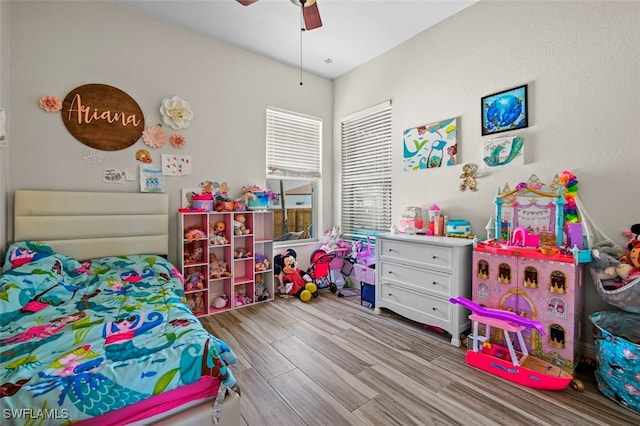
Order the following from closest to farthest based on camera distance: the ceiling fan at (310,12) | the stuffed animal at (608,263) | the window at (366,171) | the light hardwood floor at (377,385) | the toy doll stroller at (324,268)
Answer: the light hardwood floor at (377,385)
the stuffed animal at (608,263)
the ceiling fan at (310,12)
the window at (366,171)
the toy doll stroller at (324,268)

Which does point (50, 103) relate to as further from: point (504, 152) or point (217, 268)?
point (504, 152)

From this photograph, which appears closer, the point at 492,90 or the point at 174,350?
the point at 174,350

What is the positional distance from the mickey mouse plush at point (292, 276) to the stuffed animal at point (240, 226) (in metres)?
0.61

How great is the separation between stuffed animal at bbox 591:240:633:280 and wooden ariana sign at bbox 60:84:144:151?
13.6 feet

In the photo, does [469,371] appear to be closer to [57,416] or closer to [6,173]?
[57,416]

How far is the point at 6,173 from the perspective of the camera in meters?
2.34

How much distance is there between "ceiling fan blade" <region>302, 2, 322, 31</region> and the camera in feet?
7.00

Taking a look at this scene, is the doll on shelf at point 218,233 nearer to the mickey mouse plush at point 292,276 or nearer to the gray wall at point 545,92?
the mickey mouse plush at point 292,276

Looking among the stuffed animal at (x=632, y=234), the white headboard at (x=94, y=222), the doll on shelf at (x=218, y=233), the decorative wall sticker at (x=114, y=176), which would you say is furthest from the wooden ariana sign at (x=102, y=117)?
the stuffed animal at (x=632, y=234)

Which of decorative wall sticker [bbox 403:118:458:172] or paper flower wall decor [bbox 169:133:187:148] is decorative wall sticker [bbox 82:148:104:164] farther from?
decorative wall sticker [bbox 403:118:458:172]

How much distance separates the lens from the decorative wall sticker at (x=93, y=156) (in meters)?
2.69

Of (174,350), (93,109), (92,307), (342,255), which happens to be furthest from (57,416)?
(342,255)

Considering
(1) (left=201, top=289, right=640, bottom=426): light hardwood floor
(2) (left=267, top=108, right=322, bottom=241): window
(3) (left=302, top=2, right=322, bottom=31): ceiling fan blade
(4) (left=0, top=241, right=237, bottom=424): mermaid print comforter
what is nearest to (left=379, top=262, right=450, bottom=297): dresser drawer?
(1) (left=201, top=289, right=640, bottom=426): light hardwood floor

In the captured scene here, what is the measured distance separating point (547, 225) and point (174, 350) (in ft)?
9.12
